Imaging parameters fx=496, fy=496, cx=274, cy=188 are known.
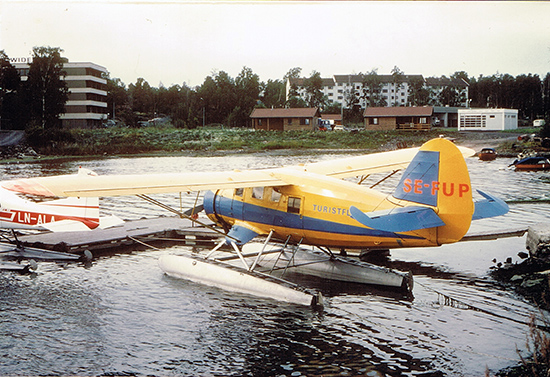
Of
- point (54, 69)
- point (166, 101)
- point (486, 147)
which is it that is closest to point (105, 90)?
point (54, 69)

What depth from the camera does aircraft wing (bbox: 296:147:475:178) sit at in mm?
11898

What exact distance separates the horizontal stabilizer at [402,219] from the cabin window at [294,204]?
1834 millimetres

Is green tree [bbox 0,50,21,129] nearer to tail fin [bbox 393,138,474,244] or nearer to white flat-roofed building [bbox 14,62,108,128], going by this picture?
white flat-roofed building [bbox 14,62,108,128]

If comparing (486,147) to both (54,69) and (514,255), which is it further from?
(54,69)

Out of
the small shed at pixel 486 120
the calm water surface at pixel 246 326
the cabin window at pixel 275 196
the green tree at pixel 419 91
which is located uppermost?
the green tree at pixel 419 91

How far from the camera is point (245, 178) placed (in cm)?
995

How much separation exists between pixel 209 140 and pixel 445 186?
56.4 feet

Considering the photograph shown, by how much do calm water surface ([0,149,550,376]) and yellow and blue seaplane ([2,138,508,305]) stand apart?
0.40 meters

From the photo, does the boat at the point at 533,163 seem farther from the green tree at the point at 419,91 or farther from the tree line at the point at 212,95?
the green tree at the point at 419,91

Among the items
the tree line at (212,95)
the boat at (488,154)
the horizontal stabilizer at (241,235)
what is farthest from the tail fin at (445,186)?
the boat at (488,154)

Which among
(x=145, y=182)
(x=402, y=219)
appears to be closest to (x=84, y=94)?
(x=145, y=182)

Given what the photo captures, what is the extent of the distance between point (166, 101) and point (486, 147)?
15.5 meters

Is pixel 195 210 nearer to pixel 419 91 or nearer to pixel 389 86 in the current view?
pixel 389 86

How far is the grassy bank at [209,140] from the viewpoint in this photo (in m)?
19.8
